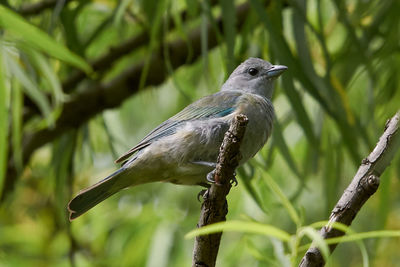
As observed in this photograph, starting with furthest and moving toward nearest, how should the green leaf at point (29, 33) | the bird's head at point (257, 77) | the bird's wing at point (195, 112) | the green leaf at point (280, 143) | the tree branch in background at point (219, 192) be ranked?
the bird's head at point (257, 77) < the green leaf at point (280, 143) < the bird's wing at point (195, 112) < the green leaf at point (29, 33) < the tree branch in background at point (219, 192)

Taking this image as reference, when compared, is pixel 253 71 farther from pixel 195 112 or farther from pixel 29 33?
pixel 29 33

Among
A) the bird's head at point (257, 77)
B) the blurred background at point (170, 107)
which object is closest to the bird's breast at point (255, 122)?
the blurred background at point (170, 107)

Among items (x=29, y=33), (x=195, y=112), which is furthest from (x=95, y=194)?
(x=29, y=33)

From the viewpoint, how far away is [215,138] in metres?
2.96

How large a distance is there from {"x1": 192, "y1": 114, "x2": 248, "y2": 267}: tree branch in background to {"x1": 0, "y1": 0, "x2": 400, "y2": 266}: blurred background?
1.47ft

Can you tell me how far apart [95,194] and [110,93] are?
135 centimetres

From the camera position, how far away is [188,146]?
118 inches

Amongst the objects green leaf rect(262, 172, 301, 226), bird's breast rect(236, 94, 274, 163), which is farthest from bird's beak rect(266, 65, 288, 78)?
green leaf rect(262, 172, 301, 226)

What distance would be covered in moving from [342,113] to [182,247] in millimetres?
1603

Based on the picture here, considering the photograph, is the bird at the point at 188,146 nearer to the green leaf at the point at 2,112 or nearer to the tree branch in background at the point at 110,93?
the green leaf at the point at 2,112

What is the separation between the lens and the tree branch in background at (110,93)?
4242mm

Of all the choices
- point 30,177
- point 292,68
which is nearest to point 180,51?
point 292,68

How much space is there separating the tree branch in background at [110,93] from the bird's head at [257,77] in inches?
24.2

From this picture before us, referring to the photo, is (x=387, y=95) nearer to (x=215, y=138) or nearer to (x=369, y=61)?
(x=369, y=61)
